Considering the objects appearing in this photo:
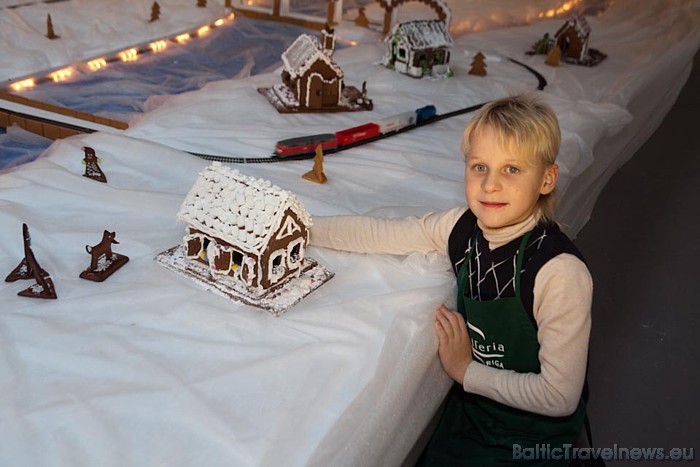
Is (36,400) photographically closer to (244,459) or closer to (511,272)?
(244,459)

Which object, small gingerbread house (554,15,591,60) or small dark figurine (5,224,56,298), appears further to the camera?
small gingerbread house (554,15,591,60)

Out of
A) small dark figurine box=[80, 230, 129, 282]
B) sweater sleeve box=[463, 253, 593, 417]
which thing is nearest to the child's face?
sweater sleeve box=[463, 253, 593, 417]

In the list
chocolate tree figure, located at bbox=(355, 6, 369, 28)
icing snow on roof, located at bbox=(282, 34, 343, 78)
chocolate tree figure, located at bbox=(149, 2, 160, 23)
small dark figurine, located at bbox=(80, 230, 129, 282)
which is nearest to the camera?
small dark figurine, located at bbox=(80, 230, 129, 282)

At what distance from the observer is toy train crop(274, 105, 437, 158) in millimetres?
2852

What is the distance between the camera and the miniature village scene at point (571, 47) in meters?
4.86

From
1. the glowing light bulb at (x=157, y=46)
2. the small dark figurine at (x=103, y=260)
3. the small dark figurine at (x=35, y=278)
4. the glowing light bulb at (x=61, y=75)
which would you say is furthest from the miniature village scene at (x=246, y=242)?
the glowing light bulb at (x=157, y=46)

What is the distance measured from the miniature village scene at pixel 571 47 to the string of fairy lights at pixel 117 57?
2.48m

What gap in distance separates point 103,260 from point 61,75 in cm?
255

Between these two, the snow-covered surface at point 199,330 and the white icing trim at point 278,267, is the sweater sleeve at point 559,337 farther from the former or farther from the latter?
the white icing trim at point 278,267

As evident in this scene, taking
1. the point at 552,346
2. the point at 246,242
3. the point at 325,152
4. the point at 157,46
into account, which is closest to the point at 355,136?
the point at 325,152

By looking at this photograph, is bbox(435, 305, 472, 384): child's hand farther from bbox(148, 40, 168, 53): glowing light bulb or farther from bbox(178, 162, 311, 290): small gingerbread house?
bbox(148, 40, 168, 53): glowing light bulb

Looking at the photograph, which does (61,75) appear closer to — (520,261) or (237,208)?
(237,208)

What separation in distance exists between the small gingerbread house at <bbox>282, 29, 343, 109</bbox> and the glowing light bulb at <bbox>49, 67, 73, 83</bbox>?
1.40 m

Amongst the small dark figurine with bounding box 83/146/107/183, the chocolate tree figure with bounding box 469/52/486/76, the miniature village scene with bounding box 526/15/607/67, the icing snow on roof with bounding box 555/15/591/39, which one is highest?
the icing snow on roof with bounding box 555/15/591/39
